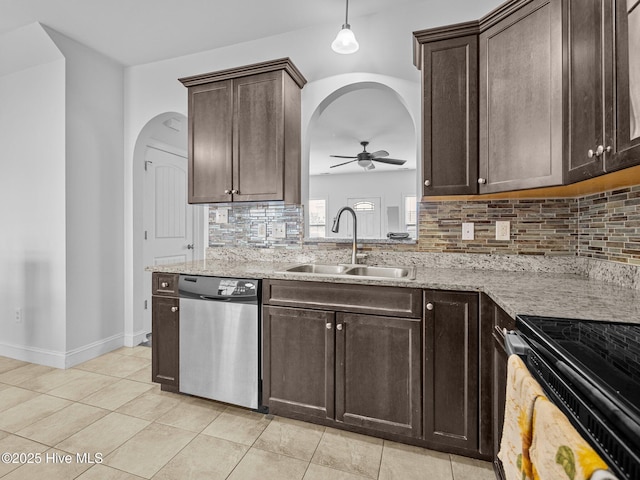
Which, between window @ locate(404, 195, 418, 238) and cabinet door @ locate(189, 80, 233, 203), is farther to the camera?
window @ locate(404, 195, 418, 238)

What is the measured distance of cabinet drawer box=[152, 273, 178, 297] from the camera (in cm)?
228

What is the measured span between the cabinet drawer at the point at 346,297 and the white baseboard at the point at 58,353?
2077 mm

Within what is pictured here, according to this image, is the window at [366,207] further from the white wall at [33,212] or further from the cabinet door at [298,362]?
the cabinet door at [298,362]

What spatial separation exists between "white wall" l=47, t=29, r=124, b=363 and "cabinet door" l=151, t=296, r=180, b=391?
1.12 meters

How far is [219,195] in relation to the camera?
2514 millimetres

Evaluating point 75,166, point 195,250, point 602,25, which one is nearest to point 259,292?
point 602,25

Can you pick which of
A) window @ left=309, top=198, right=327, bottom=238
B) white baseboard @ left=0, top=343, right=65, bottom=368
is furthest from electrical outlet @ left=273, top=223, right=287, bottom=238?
window @ left=309, top=198, right=327, bottom=238

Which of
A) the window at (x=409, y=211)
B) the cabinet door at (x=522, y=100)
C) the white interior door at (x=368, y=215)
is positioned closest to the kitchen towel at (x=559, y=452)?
the cabinet door at (x=522, y=100)

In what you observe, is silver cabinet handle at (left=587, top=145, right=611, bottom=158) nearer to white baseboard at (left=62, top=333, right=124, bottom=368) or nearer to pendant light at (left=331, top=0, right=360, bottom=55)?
pendant light at (left=331, top=0, right=360, bottom=55)

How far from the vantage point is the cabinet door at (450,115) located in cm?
191

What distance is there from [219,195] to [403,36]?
1.77 m

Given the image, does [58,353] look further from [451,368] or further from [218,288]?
[451,368]

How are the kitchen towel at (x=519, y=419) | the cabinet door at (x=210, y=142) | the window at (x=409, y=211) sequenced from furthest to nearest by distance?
the window at (x=409, y=211)
the cabinet door at (x=210, y=142)
the kitchen towel at (x=519, y=419)

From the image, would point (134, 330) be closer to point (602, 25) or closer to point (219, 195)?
point (219, 195)
